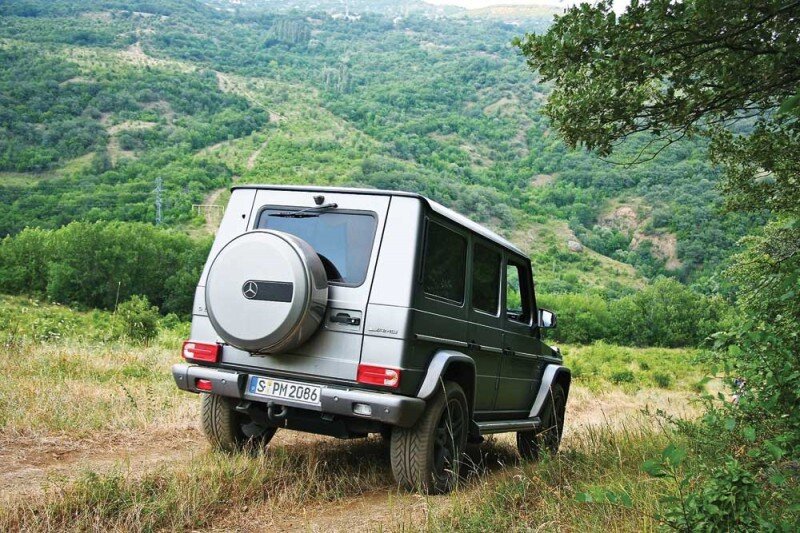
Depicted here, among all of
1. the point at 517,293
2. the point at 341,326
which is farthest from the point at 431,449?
the point at 517,293

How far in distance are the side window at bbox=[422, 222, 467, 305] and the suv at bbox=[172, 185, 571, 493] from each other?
15mm

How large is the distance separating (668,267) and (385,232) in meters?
93.2

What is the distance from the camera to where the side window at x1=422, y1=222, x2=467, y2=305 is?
4.75 m

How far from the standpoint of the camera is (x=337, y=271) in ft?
15.4

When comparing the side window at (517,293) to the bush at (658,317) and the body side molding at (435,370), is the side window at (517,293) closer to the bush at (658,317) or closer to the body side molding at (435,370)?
the body side molding at (435,370)

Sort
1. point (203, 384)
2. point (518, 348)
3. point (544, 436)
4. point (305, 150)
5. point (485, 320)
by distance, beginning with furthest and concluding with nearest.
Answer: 1. point (305, 150)
2. point (544, 436)
3. point (518, 348)
4. point (485, 320)
5. point (203, 384)

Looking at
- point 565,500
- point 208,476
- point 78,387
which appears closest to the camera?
point 565,500

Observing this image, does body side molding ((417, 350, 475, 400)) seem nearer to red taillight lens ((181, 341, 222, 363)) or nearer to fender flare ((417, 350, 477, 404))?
fender flare ((417, 350, 477, 404))

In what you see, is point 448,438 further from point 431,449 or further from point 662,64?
point 662,64

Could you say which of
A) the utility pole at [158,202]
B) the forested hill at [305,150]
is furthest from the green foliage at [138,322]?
the utility pole at [158,202]

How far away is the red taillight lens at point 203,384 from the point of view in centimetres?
475

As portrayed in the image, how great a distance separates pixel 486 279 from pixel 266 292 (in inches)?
85.3

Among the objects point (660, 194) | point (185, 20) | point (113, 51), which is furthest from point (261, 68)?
point (660, 194)

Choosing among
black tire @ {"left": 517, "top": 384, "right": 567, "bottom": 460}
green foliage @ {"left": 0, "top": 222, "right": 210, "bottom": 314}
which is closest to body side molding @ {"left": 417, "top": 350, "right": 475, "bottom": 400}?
black tire @ {"left": 517, "top": 384, "right": 567, "bottom": 460}
